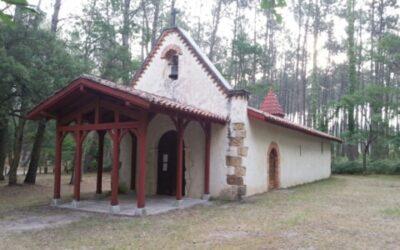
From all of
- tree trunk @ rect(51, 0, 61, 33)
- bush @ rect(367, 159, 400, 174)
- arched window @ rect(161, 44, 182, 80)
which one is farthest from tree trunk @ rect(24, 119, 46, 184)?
bush @ rect(367, 159, 400, 174)

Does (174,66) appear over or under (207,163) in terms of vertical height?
over

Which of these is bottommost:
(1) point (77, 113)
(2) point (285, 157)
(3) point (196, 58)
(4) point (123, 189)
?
(4) point (123, 189)

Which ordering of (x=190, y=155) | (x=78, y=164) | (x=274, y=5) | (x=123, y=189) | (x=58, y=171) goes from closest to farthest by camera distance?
(x=274, y=5), (x=78, y=164), (x=58, y=171), (x=190, y=155), (x=123, y=189)

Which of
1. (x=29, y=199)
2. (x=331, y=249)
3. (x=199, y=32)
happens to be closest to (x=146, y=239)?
(x=331, y=249)

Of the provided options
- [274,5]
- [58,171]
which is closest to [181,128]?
[58,171]

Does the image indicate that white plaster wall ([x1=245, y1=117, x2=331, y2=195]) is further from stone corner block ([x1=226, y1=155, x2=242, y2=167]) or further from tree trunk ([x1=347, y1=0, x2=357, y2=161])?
tree trunk ([x1=347, y1=0, x2=357, y2=161])

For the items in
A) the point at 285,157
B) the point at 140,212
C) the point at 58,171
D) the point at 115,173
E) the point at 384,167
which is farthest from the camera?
the point at 384,167

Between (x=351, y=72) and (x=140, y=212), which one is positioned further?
(x=351, y=72)

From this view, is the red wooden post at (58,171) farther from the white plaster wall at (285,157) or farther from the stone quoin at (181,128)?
the white plaster wall at (285,157)

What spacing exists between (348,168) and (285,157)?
44.7 ft

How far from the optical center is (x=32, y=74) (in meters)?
12.8

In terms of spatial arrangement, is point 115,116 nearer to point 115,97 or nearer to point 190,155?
point 115,97

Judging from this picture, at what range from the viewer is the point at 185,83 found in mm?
13562

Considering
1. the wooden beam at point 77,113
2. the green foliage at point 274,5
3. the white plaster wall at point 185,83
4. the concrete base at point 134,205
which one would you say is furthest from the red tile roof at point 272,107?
the green foliage at point 274,5
